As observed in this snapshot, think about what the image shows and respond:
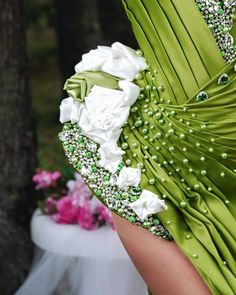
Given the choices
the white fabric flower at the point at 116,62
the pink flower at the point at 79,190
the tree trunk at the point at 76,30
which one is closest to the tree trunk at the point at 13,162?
the pink flower at the point at 79,190

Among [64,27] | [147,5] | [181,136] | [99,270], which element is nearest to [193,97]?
[181,136]

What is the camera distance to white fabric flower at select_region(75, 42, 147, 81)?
1959mm

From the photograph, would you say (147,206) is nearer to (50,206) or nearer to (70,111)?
(70,111)

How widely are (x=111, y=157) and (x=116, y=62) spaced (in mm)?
282

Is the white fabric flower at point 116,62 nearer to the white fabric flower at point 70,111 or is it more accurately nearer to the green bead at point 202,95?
the white fabric flower at point 70,111

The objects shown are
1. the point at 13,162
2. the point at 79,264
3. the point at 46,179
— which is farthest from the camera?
the point at 13,162

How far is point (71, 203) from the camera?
317cm

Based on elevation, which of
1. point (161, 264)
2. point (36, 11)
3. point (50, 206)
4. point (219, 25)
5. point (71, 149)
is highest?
point (219, 25)

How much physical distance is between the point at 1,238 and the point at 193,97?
2151 millimetres

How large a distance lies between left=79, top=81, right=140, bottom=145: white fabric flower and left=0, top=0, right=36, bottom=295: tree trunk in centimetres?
187

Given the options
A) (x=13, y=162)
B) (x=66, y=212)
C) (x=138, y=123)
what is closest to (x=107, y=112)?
(x=138, y=123)

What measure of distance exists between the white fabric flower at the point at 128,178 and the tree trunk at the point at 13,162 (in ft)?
6.48

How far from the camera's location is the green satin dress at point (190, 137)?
1.77 m

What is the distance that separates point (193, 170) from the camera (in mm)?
1826
